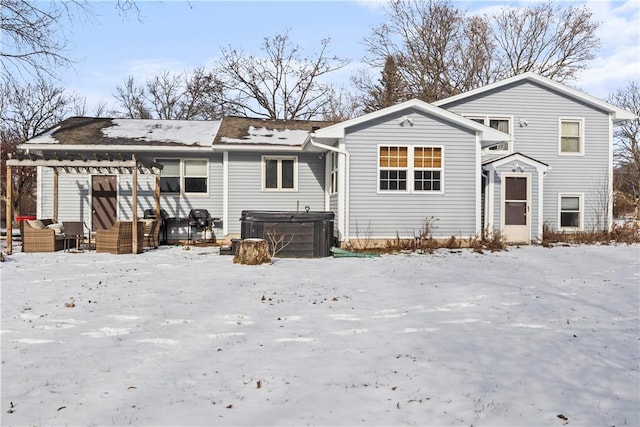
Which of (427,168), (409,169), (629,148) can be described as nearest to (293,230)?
(409,169)

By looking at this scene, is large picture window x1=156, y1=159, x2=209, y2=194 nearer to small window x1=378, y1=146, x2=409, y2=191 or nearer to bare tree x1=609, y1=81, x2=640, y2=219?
small window x1=378, y1=146, x2=409, y2=191

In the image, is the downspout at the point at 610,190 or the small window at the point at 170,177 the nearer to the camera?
the small window at the point at 170,177

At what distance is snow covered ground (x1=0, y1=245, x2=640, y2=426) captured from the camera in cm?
351

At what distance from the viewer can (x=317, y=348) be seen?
486cm

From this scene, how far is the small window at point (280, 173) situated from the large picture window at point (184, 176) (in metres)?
1.95

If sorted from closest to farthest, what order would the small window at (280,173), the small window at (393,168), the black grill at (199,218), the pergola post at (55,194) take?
the small window at (393,168), the pergola post at (55,194), the black grill at (199,218), the small window at (280,173)

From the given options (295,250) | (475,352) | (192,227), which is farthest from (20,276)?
(475,352)

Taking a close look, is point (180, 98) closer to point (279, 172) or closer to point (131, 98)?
point (131, 98)

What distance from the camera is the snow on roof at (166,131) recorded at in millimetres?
15172

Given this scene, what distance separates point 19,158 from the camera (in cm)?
1196

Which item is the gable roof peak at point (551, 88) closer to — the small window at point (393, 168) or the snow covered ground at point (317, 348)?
the small window at point (393, 168)

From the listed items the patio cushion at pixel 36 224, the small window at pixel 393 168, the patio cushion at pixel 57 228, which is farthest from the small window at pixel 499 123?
the patio cushion at pixel 36 224

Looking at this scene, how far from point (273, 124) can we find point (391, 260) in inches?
333

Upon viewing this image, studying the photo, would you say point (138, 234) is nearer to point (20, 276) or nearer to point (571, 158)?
point (20, 276)
